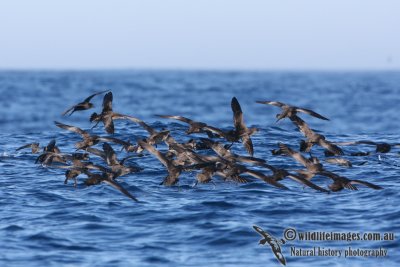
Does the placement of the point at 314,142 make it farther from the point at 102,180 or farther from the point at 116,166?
the point at 102,180

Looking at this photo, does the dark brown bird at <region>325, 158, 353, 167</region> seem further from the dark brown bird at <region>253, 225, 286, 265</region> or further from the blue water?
the dark brown bird at <region>253, 225, 286, 265</region>

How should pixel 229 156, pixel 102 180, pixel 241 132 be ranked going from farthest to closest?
pixel 241 132 < pixel 229 156 < pixel 102 180

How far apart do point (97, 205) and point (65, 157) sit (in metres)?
3.80

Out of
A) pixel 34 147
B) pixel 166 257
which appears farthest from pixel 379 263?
pixel 34 147

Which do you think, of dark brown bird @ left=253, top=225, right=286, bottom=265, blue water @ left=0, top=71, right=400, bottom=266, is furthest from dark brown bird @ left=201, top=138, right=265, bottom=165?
dark brown bird @ left=253, top=225, right=286, bottom=265

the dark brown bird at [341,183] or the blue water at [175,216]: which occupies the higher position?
the dark brown bird at [341,183]

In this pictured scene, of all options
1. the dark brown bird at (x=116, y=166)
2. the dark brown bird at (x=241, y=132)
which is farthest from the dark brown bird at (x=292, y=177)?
the dark brown bird at (x=116, y=166)

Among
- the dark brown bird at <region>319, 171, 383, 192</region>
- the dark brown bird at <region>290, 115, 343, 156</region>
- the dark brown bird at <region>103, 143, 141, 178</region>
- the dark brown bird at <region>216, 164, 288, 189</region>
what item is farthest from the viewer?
the dark brown bird at <region>290, 115, 343, 156</region>

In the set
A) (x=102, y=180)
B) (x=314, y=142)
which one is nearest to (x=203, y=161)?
(x=102, y=180)

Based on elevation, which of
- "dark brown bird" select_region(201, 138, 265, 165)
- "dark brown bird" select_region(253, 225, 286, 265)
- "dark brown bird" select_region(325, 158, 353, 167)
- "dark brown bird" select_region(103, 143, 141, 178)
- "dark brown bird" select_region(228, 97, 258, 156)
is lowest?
"dark brown bird" select_region(253, 225, 286, 265)

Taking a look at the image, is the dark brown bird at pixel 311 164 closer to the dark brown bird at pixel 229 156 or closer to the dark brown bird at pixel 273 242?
the dark brown bird at pixel 229 156

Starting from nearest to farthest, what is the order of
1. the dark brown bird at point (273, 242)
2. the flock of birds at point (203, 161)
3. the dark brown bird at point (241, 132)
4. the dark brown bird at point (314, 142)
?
the dark brown bird at point (273, 242) → the flock of birds at point (203, 161) → the dark brown bird at point (241, 132) → the dark brown bird at point (314, 142)

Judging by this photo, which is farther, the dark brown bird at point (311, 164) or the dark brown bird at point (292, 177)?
the dark brown bird at point (311, 164)

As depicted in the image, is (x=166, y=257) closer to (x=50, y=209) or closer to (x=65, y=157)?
(x=50, y=209)
